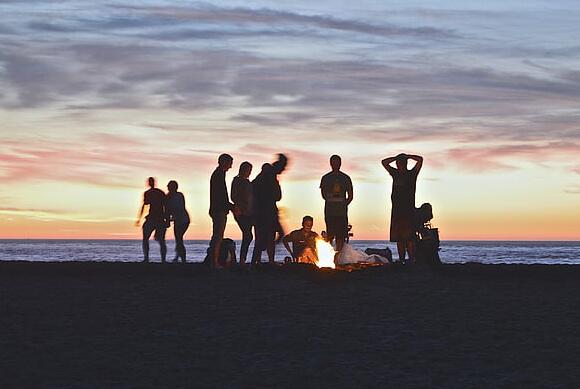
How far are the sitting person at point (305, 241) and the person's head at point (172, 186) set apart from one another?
2703 mm

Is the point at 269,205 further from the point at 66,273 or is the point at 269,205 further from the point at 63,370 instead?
the point at 63,370

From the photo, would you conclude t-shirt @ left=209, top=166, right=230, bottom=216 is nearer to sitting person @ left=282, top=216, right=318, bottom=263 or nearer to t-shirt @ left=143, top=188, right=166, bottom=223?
sitting person @ left=282, top=216, right=318, bottom=263

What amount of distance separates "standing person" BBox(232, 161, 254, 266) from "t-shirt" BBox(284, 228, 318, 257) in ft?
7.72

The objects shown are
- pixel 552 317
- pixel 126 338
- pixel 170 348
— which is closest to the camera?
pixel 170 348

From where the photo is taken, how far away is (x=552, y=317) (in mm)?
11438

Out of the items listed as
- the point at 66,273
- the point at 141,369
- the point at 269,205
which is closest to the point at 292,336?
the point at 141,369

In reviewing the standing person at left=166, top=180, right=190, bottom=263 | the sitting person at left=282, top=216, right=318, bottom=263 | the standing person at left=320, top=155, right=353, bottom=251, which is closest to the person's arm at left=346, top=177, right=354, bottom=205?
the standing person at left=320, top=155, right=353, bottom=251

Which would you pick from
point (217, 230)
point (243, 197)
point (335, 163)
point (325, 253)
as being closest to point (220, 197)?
point (243, 197)

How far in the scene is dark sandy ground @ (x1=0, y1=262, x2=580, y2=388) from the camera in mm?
7816

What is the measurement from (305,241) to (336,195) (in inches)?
85.5

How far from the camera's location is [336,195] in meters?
18.9

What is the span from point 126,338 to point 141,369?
1.72m

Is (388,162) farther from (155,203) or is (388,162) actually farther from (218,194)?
(155,203)

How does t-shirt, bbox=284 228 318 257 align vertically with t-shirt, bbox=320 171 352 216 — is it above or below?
below
